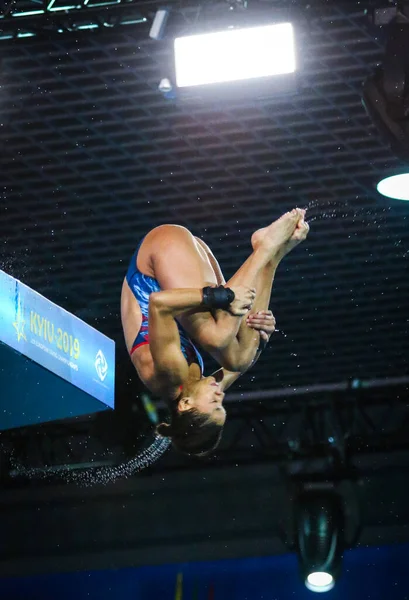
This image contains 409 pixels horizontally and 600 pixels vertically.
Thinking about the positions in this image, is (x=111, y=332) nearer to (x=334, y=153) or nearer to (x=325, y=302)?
(x=325, y=302)

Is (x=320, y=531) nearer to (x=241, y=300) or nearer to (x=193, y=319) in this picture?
(x=193, y=319)

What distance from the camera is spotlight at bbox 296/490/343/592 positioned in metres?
7.87

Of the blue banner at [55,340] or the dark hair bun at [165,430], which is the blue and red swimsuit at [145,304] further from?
the blue banner at [55,340]

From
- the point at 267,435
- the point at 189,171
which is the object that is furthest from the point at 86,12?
the point at 267,435

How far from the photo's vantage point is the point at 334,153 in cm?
662

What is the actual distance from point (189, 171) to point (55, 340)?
167 cm

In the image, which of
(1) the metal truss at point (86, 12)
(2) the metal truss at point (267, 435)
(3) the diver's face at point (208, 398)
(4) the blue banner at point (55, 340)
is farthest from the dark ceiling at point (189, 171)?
(3) the diver's face at point (208, 398)

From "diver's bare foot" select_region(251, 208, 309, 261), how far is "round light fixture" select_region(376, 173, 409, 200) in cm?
127

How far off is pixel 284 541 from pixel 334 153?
361 cm

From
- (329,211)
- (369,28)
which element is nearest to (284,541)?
(329,211)

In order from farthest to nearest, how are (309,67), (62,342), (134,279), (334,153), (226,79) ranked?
(334,153), (309,67), (62,342), (226,79), (134,279)

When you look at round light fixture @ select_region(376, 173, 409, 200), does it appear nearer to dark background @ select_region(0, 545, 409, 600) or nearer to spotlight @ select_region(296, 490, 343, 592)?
spotlight @ select_region(296, 490, 343, 592)

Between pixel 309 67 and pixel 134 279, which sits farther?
pixel 309 67

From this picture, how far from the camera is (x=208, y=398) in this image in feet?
14.4
